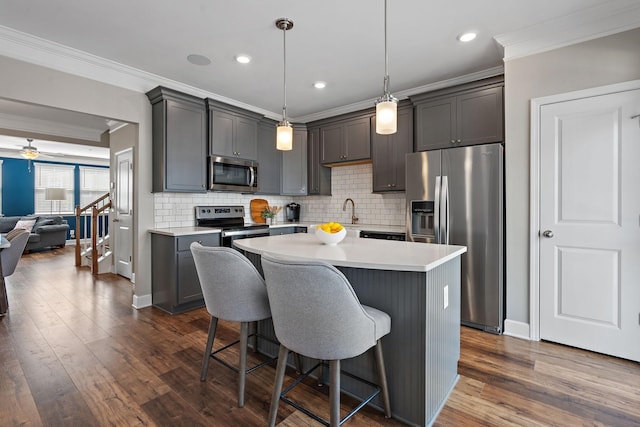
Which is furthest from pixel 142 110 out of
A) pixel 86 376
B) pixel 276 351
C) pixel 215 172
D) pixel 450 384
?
pixel 450 384

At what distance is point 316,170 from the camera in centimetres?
502

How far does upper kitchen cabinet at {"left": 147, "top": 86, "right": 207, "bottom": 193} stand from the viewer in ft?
11.7

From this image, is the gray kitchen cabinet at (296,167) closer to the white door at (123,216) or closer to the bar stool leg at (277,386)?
the white door at (123,216)

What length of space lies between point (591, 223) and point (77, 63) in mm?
4798

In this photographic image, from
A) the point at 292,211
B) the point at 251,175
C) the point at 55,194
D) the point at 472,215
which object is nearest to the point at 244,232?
the point at 251,175

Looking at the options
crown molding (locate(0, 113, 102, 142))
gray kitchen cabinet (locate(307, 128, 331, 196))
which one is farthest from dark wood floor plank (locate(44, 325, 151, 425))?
crown molding (locate(0, 113, 102, 142))

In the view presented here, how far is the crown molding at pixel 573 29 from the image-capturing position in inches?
91.5

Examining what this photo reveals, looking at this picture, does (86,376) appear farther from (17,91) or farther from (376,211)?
(376,211)

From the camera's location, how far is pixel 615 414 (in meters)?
1.77

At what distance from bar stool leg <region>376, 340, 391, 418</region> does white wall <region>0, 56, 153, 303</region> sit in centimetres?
310

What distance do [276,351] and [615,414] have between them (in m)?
2.08

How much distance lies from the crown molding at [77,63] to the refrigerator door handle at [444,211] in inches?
123

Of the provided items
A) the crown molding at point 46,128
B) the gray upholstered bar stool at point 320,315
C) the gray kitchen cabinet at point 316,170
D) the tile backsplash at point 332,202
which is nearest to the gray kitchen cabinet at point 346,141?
the gray kitchen cabinet at point 316,170

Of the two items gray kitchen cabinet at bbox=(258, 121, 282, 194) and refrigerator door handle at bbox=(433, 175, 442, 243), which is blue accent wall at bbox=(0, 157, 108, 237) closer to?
gray kitchen cabinet at bbox=(258, 121, 282, 194)
